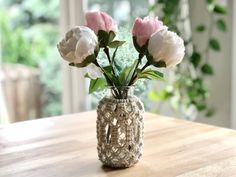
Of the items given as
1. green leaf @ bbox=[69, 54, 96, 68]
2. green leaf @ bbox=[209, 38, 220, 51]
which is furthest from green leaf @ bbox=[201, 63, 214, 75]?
green leaf @ bbox=[69, 54, 96, 68]

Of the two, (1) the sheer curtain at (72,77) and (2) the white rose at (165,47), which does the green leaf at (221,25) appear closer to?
(1) the sheer curtain at (72,77)

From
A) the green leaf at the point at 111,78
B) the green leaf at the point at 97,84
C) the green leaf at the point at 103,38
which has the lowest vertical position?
the green leaf at the point at 97,84

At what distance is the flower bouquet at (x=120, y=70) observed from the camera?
39.4 inches

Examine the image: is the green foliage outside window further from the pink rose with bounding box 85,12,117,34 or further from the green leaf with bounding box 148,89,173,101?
the pink rose with bounding box 85,12,117,34

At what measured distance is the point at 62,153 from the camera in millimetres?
1229

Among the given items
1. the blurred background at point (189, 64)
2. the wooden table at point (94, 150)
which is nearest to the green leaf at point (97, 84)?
the wooden table at point (94, 150)

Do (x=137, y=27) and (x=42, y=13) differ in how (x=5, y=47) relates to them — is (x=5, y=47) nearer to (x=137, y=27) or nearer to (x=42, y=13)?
(x=42, y=13)

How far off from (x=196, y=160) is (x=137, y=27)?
1.37 feet

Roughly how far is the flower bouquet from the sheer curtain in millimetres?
1423

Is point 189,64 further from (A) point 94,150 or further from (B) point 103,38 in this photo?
(B) point 103,38

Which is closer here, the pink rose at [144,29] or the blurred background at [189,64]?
the pink rose at [144,29]

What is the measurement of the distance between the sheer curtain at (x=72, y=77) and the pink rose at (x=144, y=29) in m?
1.47

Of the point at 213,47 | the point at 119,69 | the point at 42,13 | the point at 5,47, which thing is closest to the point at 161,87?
the point at 213,47

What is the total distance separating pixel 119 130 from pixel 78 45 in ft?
0.84
